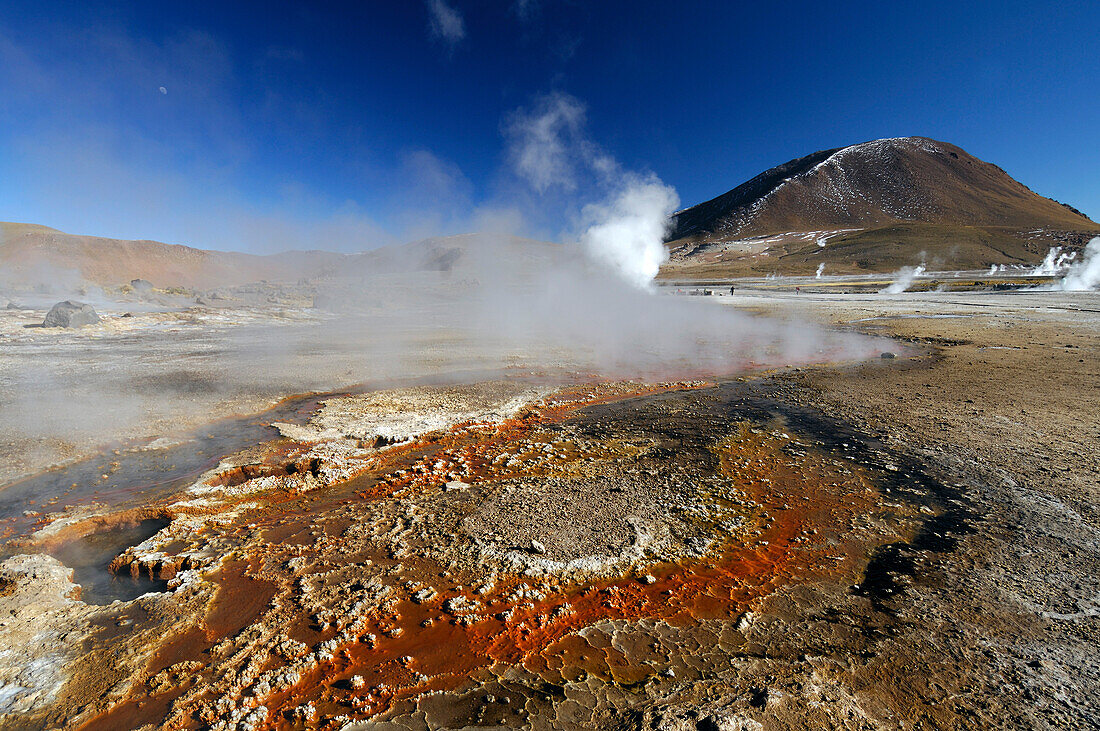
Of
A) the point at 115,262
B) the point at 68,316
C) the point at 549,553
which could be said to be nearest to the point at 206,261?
the point at 115,262

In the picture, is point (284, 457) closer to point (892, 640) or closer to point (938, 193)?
point (892, 640)

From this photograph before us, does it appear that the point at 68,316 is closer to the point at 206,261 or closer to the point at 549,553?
the point at 549,553

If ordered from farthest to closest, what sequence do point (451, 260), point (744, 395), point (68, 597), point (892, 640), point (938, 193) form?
point (938, 193)
point (451, 260)
point (744, 395)
point (68, 597)
point (892, 640)

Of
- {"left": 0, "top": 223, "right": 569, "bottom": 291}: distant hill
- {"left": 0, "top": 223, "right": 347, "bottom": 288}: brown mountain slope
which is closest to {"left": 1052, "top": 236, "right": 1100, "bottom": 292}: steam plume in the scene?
{"left": 0, "top": 223, "right": 569, "bottom": 291}: distant hill

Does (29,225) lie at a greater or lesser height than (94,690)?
greater

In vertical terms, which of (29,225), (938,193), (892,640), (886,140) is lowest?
(892,640)

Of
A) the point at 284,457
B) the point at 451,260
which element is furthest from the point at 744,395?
the point at 451,260
